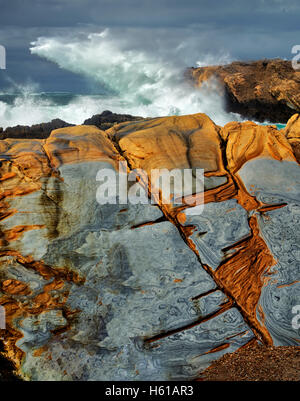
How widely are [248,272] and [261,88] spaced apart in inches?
844

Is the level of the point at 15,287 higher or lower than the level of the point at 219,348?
higher

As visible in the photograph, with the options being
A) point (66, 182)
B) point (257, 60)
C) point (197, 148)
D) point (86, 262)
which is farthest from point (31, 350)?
point (257, 60)

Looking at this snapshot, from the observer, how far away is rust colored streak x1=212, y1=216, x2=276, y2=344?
3.92 m

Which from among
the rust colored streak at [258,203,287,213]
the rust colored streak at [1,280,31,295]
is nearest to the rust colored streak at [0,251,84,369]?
the rust colored streak at [1,280,31,295]

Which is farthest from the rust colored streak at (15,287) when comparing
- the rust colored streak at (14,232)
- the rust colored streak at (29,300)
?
the rust colored streak at (14,232)

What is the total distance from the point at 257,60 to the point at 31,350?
25.4 meters

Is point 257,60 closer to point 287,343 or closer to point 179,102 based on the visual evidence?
point 179,102

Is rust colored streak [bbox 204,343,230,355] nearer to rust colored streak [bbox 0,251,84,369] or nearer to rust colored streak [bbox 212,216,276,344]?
rust colored streak [bbox 212,216,276,344]

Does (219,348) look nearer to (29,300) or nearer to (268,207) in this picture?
(268,207)

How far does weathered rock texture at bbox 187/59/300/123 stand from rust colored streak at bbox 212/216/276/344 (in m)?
18.9

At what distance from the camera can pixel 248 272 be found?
4098 millimetres

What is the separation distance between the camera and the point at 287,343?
3.67 metres

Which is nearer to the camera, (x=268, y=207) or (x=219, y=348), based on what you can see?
(x=219, y=348)

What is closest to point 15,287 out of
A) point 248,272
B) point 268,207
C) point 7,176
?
point 7,176
